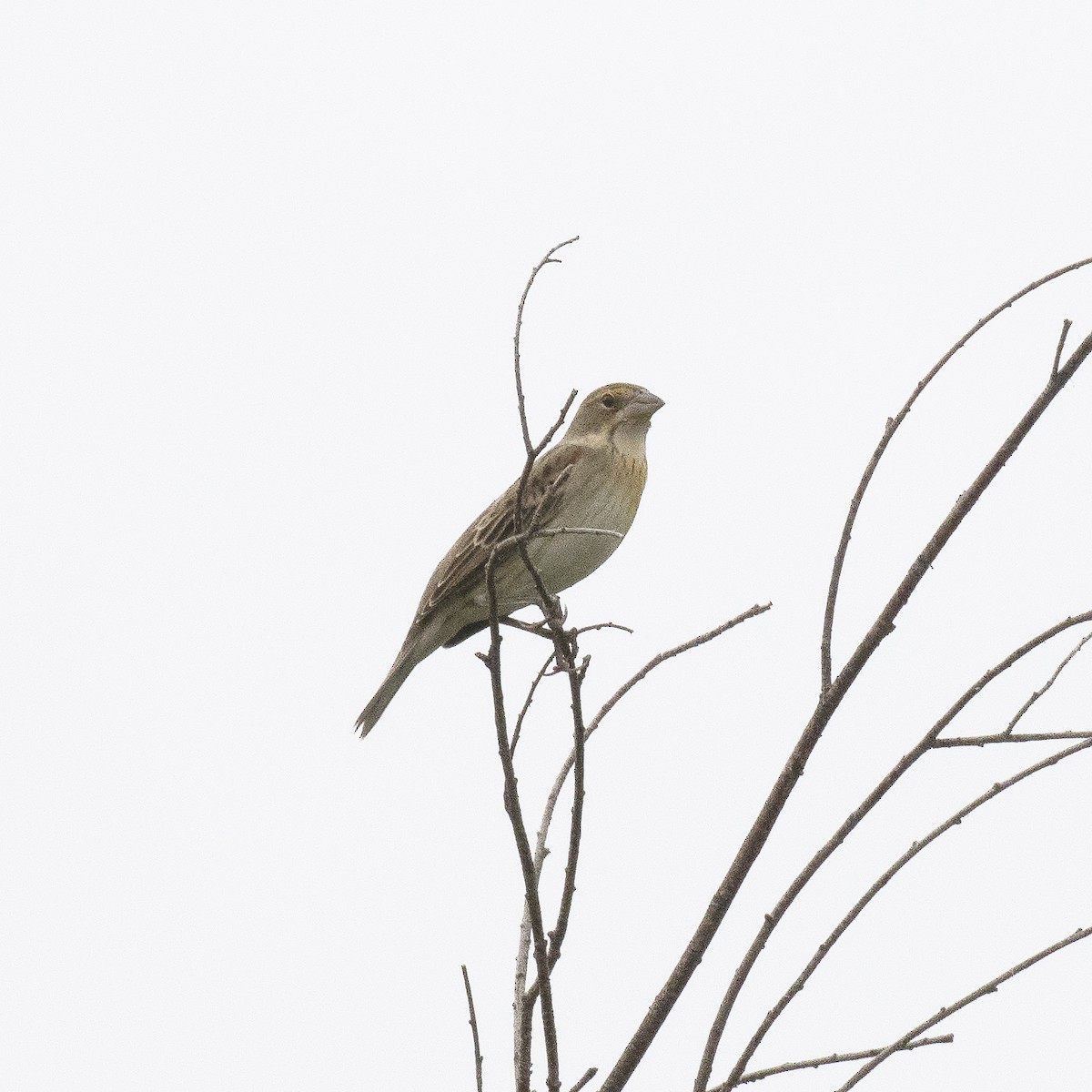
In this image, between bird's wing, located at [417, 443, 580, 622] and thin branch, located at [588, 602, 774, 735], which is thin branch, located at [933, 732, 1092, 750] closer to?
thin branch, located at [588, 602, 774, 735]

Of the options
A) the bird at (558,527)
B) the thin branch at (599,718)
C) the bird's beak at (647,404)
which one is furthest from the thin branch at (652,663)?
the bird's beak at (647,404)

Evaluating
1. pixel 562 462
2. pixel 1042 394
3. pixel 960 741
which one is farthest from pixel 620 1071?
pixel 562 462

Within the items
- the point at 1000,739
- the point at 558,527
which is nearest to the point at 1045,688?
the point at 1000,739

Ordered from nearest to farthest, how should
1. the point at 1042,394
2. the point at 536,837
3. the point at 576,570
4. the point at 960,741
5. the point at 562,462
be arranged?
the point at 1042,394 → the point at 960,741 → the point at 536,837 → the point at 576,570 → the point at 562,462

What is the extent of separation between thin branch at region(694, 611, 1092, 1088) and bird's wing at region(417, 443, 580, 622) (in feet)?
14.8

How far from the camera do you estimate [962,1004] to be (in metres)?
2.41

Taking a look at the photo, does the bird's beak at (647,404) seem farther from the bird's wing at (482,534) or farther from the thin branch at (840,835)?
the thin branch at (840,835)

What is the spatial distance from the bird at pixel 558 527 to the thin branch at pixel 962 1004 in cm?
423

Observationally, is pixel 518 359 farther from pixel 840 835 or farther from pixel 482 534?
pixel 482 534

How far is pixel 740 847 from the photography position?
2416mm

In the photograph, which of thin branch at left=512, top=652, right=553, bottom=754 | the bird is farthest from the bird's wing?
thin branch at left=512, top=652, right=553, bottom=754

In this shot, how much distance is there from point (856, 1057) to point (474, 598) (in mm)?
4775

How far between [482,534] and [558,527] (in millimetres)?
333

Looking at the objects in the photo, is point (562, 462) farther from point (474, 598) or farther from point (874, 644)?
point (874, 644)
